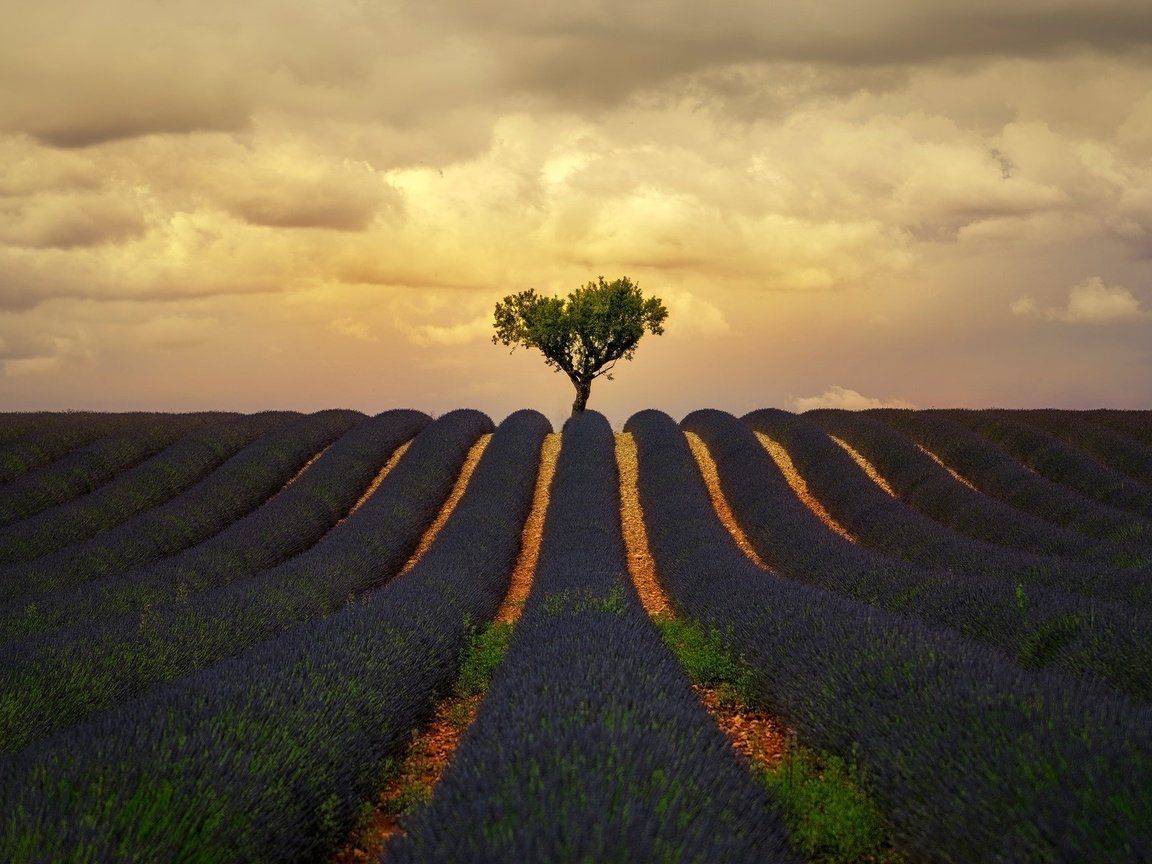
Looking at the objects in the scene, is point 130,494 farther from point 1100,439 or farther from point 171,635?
point 1100,439

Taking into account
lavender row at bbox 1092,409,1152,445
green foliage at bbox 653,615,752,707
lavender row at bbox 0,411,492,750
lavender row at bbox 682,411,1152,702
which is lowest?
green foliage at bbox 653,615,752,707

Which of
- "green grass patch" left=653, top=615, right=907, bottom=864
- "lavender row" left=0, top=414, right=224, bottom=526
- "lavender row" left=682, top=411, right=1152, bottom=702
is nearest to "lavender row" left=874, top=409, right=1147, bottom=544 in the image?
"lavender row" left=682, top=411, right=1152, bottom=702

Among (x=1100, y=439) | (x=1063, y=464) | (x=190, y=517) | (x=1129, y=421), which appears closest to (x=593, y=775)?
(x=190, y=517)

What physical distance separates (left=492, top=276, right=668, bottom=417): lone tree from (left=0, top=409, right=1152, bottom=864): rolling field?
1673 cm

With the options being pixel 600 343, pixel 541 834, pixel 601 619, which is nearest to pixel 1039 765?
pixel 541 834

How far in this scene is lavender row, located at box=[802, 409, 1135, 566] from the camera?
1397cm

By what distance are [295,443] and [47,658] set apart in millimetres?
16671

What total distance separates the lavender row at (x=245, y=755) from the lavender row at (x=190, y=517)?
6167 mm

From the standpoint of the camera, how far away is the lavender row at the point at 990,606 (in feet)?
24.3

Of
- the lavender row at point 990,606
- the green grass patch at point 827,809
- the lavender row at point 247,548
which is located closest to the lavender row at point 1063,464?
the lavender row at point 990,606

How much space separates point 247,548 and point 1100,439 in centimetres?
2159

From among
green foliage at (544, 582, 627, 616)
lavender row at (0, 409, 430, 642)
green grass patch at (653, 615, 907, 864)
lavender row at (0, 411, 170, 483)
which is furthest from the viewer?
lavender row at (0, 411, 170, 483)

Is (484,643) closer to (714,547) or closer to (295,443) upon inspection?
(714,547)

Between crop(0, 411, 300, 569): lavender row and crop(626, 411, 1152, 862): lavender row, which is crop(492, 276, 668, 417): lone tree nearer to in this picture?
crop(0, 411, 300, 569): lavender row
